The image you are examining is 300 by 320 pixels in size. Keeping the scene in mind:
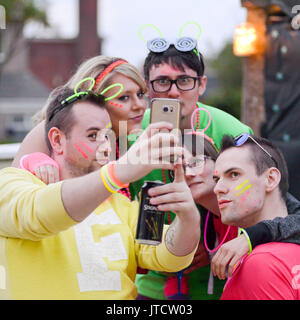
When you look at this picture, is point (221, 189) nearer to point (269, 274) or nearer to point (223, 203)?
point (223, 203)

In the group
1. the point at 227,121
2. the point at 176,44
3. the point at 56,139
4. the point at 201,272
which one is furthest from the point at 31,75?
the point at 56,139

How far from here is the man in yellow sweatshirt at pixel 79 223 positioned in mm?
1562

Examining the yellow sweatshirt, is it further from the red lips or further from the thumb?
the thumb

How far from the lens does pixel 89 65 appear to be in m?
2.72

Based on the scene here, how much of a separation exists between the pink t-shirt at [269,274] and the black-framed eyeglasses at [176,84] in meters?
1.11

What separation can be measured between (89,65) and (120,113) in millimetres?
334

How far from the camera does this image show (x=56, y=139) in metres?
2.21

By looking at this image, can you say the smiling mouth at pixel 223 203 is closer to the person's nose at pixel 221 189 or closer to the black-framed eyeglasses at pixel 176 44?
the person's nose at pixel 221 189

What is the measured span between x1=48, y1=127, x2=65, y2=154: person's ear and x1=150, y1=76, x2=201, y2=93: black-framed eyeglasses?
0.78 metres

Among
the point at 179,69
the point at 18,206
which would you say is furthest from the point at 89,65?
the point at 18,206

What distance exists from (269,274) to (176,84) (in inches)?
50.1

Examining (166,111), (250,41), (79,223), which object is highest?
(250,41)

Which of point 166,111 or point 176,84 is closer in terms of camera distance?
point 166,111

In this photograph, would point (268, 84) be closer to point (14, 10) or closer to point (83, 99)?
point (83, 99)
